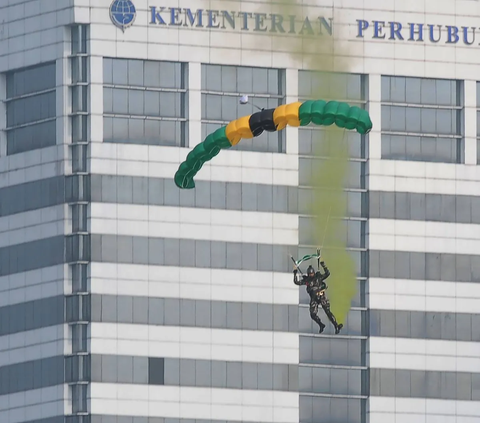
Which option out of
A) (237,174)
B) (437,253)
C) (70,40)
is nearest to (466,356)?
(437,253)

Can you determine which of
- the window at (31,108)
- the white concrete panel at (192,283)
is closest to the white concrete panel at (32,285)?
the white concrete panel at (192,283)

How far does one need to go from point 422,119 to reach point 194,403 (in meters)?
25.5

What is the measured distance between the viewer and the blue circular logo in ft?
629

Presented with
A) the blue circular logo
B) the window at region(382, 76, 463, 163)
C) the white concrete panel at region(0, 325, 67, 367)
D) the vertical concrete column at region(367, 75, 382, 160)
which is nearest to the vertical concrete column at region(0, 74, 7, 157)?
the blue circular logo

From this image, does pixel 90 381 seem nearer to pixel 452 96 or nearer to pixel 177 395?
pixel 177 395

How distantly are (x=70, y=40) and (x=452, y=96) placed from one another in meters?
26.7

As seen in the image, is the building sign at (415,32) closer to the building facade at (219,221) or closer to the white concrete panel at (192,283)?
the building facade at (219,221)

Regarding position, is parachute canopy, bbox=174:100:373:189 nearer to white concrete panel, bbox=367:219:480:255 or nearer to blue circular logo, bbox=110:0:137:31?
blue circular logo, bbox=110:0:137:31

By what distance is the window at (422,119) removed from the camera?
197 meters

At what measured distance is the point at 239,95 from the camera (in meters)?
194

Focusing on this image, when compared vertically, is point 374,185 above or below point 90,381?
above

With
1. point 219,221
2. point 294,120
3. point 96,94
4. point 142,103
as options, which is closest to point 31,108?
point 96,94

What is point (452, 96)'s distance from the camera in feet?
653

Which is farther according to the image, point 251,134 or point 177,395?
point 177,395
